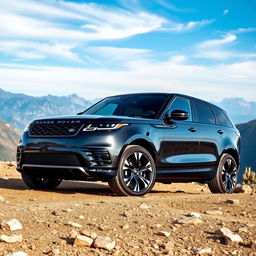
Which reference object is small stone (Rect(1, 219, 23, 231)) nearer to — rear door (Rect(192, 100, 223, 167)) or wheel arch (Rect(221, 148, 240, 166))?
rear door (Rect(192, 100, 223, 167))

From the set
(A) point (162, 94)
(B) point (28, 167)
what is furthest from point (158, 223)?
(A) point (162, 94)

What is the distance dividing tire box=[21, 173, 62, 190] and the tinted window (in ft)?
12.0

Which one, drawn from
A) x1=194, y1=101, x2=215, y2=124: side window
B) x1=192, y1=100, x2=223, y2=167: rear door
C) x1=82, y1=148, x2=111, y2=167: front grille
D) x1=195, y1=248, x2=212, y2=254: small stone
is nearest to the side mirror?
x1=192, y1=100, x2=223, y2=167: rear door

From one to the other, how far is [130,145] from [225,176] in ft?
10.6

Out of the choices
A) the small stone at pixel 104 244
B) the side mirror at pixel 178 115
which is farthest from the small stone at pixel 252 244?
the side mirror at pixel 178 115

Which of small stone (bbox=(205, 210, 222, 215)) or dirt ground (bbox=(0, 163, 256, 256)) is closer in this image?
dirt ground (bbox=(0, 163, 256, 256))

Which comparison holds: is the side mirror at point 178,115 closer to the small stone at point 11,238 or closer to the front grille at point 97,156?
the front grille at point 97,156

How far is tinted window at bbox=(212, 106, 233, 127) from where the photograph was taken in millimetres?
10112

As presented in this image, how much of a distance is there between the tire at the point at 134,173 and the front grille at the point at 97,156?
0.82 ft

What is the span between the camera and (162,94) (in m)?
Result: 8.77

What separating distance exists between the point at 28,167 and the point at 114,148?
1.60m

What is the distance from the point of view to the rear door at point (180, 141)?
323 inches

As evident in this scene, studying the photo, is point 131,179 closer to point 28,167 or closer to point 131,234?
point 28,167

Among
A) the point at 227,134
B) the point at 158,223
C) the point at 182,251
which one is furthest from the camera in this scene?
the point at 227,134
